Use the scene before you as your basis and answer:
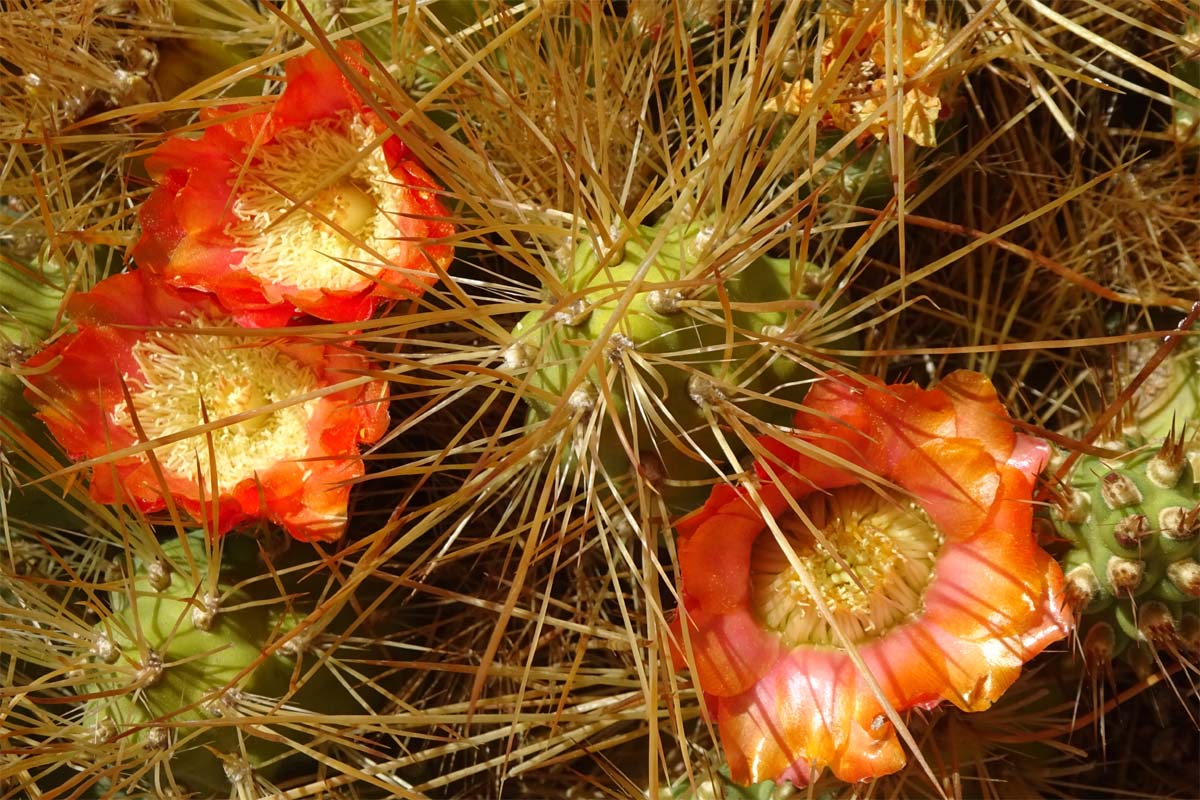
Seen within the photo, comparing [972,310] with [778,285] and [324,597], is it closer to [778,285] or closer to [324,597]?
[778,285]

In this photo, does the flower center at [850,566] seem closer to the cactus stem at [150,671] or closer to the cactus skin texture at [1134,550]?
the cactus skin texture at [1134,550]

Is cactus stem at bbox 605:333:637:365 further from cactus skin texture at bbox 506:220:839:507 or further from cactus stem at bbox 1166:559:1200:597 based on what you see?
cactus stem at bbox 1166:559:1200:597

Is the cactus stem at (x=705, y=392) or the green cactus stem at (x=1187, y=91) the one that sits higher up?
the green cactus stem at (x=1187, y=91)

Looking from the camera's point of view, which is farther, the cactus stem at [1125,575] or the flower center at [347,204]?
the flower center at [347,204]

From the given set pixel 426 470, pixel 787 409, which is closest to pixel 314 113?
pixel 426 470

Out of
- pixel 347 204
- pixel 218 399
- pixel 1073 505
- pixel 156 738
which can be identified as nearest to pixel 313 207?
pixel 347 204

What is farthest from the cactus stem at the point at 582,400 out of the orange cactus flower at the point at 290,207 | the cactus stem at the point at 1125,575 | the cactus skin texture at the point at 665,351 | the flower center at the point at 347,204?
the cactus stem at the point at 1125,575

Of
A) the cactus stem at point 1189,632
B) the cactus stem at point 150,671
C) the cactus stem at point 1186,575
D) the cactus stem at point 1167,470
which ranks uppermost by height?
the cactus stem at point 1167,470

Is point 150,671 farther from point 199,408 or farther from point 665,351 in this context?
point 665,351
